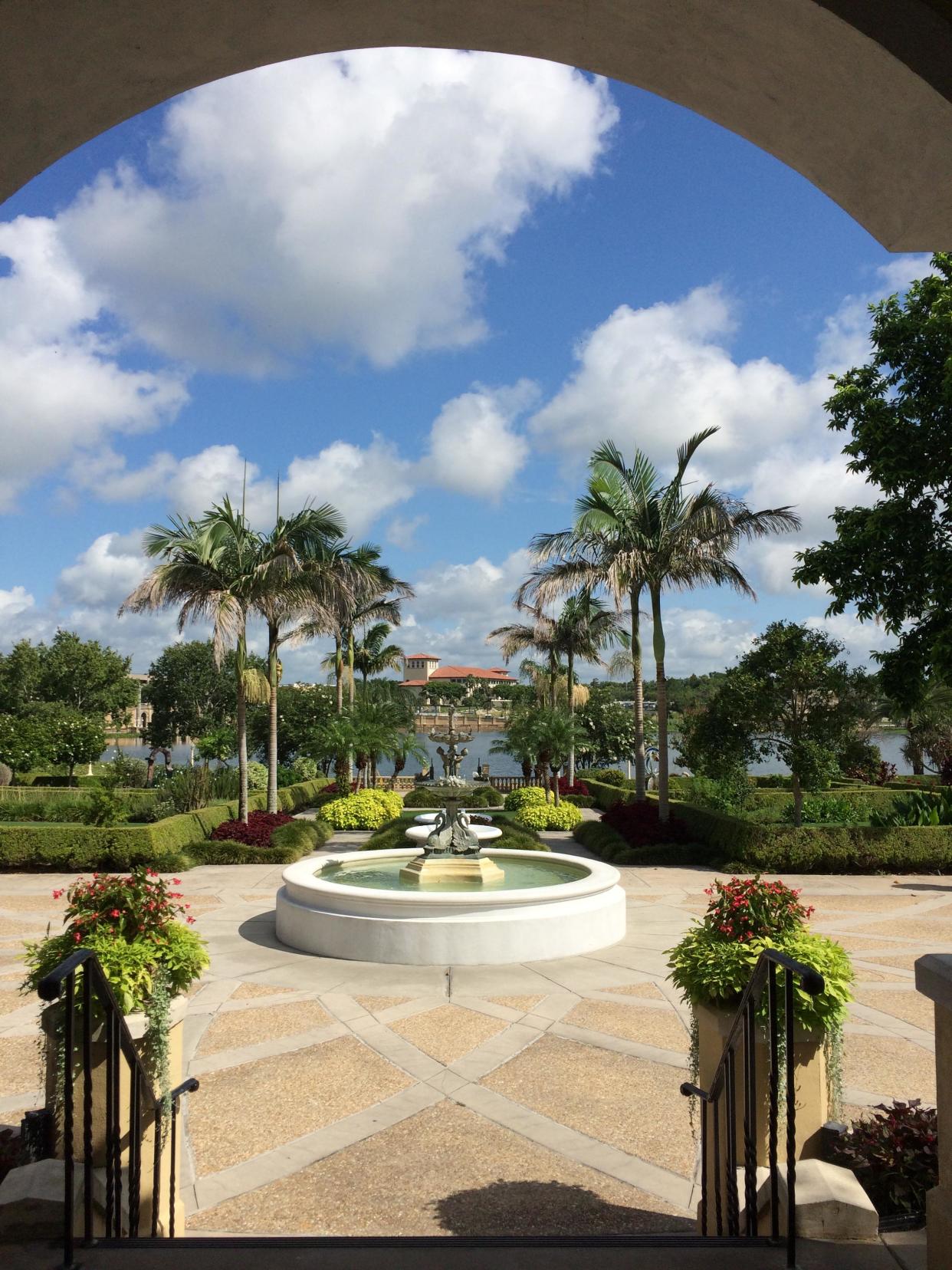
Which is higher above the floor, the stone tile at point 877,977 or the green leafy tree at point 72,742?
the green leafy tree at point 72,742

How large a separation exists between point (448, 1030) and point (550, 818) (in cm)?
1670

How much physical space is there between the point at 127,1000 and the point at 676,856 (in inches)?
602

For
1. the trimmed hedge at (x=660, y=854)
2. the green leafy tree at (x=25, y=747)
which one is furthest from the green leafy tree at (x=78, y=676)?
the trimmed hedge at (x=660, y=854)

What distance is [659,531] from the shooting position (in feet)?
67.8

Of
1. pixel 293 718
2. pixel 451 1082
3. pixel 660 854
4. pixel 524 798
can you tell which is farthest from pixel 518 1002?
pixel 293 718

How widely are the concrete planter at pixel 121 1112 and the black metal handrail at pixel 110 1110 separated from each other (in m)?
0.05

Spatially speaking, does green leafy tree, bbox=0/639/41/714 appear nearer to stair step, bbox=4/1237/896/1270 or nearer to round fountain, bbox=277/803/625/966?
round fountain, bbox=277/803/625/966

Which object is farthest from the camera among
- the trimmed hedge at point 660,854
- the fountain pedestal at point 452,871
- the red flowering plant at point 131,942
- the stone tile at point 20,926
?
the trimmed hedge at point 660,854

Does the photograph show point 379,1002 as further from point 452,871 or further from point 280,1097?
point 452,871

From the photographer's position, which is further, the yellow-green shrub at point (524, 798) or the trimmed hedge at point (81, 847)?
the yellow-green shrub at point (524, 798)

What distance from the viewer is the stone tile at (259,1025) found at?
7.21 m

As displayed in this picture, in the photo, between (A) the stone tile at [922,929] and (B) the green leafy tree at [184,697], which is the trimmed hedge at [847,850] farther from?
(B) the green leafy tree at [184,697]

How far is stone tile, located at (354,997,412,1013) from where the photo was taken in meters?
8.23

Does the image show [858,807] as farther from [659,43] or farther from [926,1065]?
[659,43]
